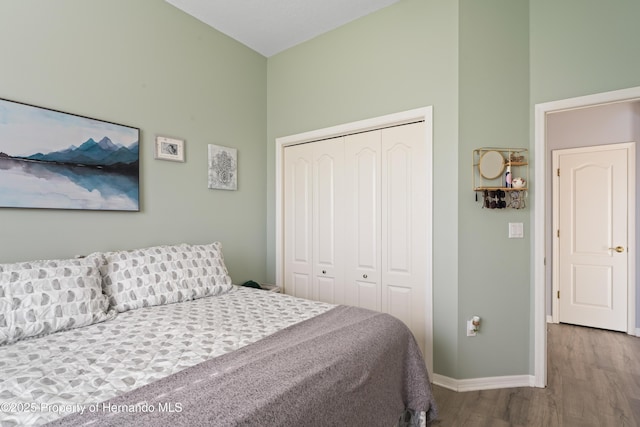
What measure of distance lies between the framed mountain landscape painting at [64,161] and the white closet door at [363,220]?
1.71 metres

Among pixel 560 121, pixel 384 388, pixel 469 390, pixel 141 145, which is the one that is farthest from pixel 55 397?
pixel 560 121

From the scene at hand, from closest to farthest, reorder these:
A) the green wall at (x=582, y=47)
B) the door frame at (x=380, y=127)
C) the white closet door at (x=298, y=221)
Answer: the green wall at (x=582, y=47) → the door frame at (x=380, y=127) → the white closet door at (x=298, y=221)

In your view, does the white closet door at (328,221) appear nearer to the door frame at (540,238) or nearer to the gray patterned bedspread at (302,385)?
the gray patterned bedspread at (302,385)

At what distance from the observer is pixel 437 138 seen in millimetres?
2334

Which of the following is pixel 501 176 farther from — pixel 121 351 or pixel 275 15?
pixel 121 351

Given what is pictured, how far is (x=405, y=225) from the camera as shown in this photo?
2512 mm

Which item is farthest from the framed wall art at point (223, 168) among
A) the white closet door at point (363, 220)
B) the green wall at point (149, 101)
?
the white closet door at point (363, 220)

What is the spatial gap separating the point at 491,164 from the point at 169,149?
246 cm

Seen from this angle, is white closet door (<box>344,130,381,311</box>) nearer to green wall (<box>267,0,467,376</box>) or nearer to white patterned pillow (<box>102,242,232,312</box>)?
green wall (<box>267,0,467,376</box>)

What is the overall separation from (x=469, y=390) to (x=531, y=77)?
7.72ft

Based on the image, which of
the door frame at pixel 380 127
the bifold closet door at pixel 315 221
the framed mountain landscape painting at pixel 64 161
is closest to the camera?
the framed mountain landscape painting at pixel 64 161

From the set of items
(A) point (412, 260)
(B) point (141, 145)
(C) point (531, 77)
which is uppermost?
(C) point (531, 77)

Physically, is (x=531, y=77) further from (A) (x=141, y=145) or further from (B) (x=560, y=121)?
(A) (x=141, y=145)

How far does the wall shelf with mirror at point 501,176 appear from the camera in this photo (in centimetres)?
223
